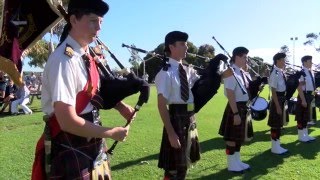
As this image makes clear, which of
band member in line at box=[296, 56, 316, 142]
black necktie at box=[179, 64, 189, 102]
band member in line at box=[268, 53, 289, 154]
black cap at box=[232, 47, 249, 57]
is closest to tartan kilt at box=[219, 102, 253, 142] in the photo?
black cap at box=[232, 47, 249, 57]

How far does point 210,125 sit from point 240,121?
4574 mm

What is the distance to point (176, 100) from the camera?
169 inches

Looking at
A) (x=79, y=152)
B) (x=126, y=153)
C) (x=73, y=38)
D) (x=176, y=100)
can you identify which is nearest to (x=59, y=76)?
(x=73, y=38)

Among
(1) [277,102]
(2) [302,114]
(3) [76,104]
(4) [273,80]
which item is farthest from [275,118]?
(3) [76,104]

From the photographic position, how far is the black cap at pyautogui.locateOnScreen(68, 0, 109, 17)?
233cm

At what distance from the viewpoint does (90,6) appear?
2.33m

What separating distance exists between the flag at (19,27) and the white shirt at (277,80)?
16.5ft

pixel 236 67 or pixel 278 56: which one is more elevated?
pixel 278 56

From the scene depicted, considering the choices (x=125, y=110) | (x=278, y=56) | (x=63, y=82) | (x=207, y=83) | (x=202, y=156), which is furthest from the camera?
(x=278, y=56)

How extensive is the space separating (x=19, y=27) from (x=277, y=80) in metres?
5.36

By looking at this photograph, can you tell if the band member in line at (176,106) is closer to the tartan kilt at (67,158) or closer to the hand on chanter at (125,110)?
the hand on chanter at (125,110)

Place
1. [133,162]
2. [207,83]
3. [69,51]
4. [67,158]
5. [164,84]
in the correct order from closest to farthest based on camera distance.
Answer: [69,51], [67,158], [164,84], [207,83], [133,162]

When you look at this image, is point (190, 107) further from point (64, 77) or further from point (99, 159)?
point (64, 77)

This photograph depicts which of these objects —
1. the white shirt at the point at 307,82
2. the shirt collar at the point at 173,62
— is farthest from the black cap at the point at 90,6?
the white shirt at the point at 307,82
